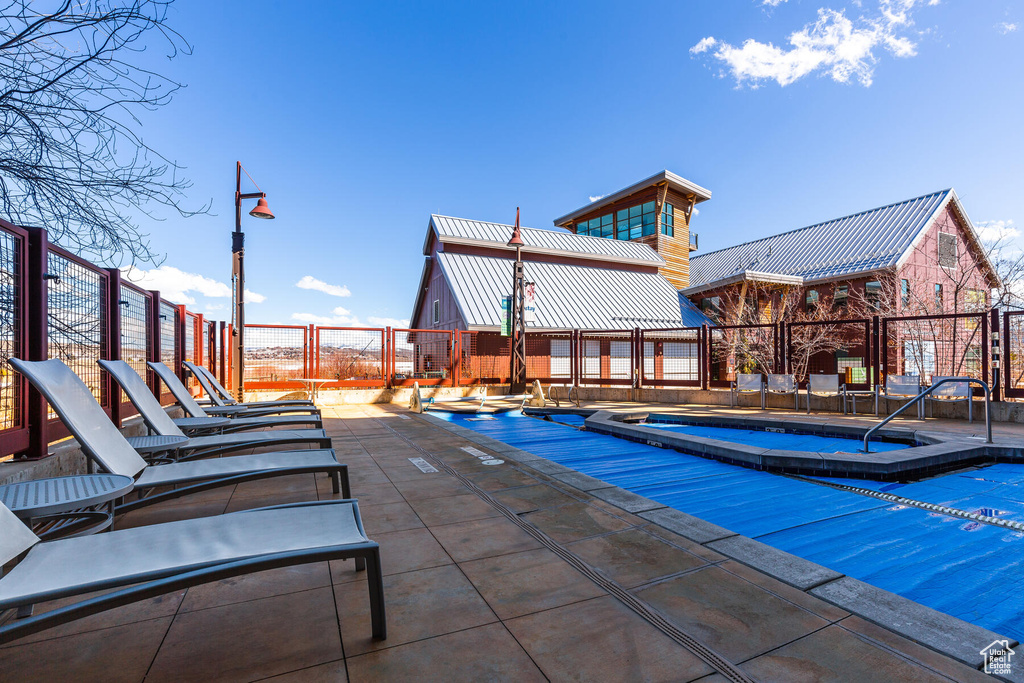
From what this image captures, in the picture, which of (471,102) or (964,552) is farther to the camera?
(471,102)

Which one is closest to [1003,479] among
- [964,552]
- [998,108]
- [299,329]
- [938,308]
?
[964,552]

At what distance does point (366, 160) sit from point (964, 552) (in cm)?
3189

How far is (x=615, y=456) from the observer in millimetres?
6984

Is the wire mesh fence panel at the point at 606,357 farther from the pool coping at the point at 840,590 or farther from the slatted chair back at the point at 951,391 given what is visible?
the pool coping at the point at 840,590

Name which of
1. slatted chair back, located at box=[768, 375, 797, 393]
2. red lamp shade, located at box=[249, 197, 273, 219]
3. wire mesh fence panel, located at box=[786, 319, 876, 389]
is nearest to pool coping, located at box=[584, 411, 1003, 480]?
slatted chair back, located at box=[768, 375, 797, 393]

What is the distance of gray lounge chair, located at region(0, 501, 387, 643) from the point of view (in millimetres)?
1556

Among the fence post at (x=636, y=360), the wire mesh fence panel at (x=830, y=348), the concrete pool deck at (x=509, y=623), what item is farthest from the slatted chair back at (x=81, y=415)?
the wire mesh fence panel at (x=830, y=348)

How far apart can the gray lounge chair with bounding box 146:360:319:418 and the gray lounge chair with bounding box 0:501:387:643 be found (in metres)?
4.40

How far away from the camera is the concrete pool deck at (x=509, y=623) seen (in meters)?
1.86

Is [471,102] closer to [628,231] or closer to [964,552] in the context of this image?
[628,231]

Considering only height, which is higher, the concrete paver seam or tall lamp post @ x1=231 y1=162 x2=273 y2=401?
tall lamp post @ x1=231 y1=162 x2=273 y2=401

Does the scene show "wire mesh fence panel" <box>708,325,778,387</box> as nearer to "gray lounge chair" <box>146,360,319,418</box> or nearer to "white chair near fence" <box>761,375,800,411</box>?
"white chair near fence" <box>761,375,800,411</box>

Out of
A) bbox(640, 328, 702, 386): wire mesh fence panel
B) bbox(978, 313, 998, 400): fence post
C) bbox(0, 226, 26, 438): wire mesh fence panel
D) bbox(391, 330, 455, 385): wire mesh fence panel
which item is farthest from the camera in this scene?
bbox(391, 330, 455, 385): wire mesh fence panel

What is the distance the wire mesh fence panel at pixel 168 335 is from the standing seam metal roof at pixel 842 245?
70.5 feet
